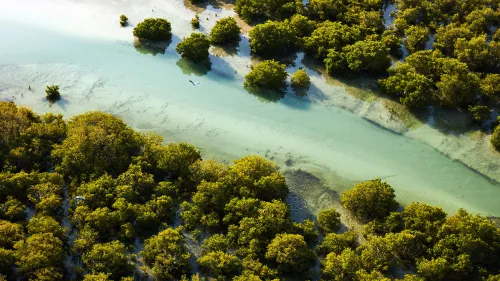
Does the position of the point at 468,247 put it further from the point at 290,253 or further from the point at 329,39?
the point at 329,39

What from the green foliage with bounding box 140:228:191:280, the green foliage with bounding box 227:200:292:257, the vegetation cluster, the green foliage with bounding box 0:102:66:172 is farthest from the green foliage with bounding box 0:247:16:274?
the green foliage with bounding box 227:200:292:257

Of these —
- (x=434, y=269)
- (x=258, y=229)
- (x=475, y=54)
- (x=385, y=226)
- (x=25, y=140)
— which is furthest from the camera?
(x=475, y=54)

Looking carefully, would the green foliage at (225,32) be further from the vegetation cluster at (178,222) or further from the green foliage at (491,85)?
the green foliage at (491,85)

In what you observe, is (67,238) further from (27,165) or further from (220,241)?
(220,241)

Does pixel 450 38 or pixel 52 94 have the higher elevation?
pixel 450 38

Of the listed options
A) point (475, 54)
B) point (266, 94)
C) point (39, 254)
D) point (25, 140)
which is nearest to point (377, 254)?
point (266, 94)

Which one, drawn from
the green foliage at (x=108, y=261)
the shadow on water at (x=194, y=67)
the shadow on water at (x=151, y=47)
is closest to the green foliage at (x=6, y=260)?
the green foliage at (x=108, y=261)

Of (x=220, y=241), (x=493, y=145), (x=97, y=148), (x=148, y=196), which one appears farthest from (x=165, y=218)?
(x=493, y=145)
